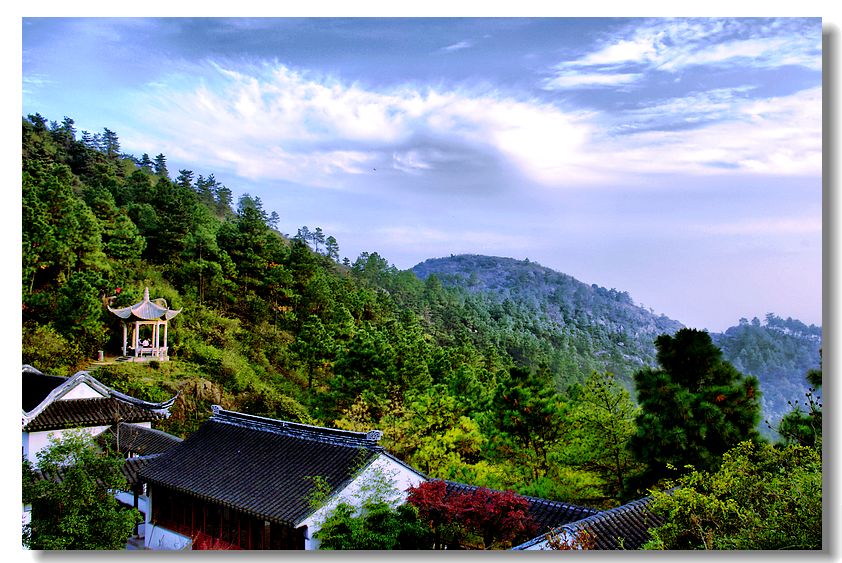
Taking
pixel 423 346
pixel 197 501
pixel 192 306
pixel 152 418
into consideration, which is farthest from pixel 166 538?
pixel 423 346

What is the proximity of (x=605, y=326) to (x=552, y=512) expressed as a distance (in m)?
16.5

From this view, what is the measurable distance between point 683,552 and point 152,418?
19.2 feet

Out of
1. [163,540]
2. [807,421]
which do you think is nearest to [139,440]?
[163,540]

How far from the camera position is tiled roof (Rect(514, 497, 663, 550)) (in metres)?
4.82

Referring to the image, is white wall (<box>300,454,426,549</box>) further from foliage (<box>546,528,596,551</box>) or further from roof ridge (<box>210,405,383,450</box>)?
foliage (<box>546,528,596,551</box>)

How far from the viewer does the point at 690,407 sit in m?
6.13

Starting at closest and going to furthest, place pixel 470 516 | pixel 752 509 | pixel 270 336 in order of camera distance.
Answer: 1. pixel 752 509
2. pixel 470 516
3. pixel 270 336

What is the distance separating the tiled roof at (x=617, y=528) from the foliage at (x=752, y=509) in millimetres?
372

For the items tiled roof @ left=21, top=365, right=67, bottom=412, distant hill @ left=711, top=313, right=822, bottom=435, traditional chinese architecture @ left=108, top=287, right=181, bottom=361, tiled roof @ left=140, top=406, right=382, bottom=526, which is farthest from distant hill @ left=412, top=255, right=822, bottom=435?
tiled roof @ left=21, top=365, right=67, bottom=412

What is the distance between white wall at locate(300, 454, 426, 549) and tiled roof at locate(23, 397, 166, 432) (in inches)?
121

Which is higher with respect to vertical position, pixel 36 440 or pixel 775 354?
pixel 775 354

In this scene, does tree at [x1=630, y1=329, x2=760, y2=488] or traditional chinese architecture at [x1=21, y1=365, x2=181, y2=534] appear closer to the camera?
tree at [x1=630, y1=329, x2=760, y2=488]

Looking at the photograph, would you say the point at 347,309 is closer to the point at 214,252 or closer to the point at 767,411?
the point at 214,252

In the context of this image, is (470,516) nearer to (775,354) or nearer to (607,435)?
(607,435)
